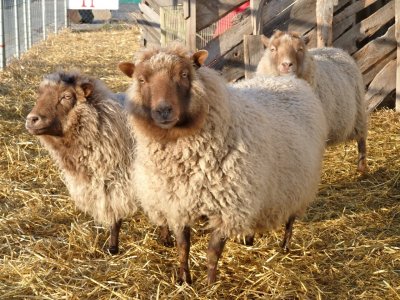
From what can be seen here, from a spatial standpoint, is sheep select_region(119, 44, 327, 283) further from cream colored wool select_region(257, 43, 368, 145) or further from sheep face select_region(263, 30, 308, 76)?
cream colored wool select_region(257, 43, 368, 145)

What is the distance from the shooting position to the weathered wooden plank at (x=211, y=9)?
633 cm

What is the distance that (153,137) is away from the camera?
3.04m

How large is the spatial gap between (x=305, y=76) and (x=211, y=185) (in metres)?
2.47

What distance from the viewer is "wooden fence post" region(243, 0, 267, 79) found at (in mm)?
6340

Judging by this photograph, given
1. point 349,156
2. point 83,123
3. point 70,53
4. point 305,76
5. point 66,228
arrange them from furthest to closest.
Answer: point 70,53 < point 349,156 < point 305,76 < point 66,228 < point 83,123

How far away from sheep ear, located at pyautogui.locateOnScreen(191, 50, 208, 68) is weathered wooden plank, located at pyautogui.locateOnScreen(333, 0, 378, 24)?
439 centimetres

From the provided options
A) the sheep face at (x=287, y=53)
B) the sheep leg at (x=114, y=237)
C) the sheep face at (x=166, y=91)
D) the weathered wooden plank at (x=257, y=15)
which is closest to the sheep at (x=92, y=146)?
the sheep leg at (x=114, y=237)

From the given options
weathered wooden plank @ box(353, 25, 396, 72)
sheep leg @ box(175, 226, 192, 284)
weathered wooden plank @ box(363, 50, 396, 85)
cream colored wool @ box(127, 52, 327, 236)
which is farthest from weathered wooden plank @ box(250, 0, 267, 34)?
sheep leg @ box(175, 226, 192, 284)

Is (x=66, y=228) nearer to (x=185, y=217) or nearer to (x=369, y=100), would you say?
(x=185, y=217)

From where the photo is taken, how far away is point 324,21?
261 inches

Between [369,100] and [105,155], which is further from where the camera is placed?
[369,100]

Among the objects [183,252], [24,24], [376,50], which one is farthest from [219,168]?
[24,24]

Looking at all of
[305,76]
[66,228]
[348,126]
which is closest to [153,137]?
[66,228]

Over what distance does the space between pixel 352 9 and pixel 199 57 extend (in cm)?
464
